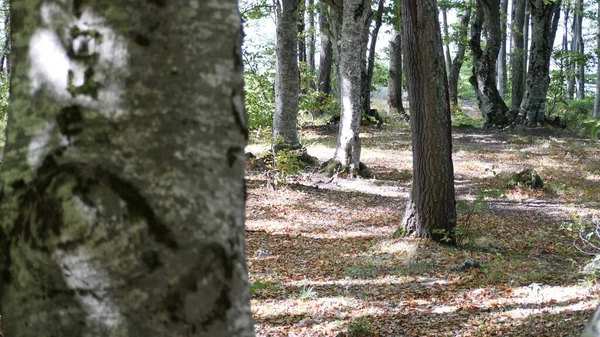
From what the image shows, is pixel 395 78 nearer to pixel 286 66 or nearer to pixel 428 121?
pixel 286 66

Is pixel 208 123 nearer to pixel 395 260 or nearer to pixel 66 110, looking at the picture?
pixel 66 110

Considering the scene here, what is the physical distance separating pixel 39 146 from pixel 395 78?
78.4ft

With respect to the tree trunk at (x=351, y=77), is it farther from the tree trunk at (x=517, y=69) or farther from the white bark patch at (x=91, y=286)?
the white bark patch at (x=91, y=286)

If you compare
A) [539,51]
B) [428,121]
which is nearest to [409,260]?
[428,121]

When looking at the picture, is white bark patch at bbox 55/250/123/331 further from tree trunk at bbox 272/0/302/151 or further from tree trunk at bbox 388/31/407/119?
tree trunk at bbox 388/31/407/119

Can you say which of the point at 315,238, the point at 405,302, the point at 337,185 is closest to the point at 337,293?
the point at 405,302

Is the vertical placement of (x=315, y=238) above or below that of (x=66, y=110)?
below

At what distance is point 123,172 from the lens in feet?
3.97

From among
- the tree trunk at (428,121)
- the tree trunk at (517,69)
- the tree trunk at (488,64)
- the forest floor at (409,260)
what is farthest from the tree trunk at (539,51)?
the tree trunk at (428,121)

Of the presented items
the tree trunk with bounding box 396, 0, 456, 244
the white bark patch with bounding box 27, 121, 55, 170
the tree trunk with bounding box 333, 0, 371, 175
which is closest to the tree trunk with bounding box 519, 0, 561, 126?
the tree trunk with bounding box 333, 0, 371, 175

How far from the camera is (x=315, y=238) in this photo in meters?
9.36

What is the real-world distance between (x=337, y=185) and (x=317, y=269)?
566 cm

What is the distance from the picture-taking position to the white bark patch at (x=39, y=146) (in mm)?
1256

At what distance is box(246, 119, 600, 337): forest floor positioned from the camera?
5.55 m
